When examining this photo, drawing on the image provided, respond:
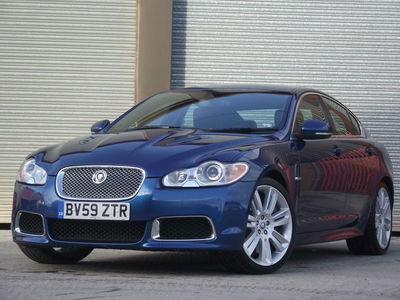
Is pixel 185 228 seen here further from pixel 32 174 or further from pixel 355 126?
pixel 355 126

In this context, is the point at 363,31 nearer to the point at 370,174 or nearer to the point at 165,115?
the point at 370,174

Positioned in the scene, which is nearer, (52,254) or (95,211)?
(95,211)

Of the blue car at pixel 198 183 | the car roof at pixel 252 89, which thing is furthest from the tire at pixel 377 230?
the car roof at pixel 252 89

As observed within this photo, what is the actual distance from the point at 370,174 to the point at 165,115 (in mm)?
2083

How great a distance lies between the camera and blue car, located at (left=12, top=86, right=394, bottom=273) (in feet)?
24.0

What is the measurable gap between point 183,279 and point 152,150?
3.20ft

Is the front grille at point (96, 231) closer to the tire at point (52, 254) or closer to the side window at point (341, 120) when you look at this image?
the tire at point (52, 254)

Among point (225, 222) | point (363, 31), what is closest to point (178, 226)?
point (225, 222)

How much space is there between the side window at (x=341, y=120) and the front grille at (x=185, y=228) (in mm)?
2533

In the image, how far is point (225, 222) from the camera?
7.30 meters

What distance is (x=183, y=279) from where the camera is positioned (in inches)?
282

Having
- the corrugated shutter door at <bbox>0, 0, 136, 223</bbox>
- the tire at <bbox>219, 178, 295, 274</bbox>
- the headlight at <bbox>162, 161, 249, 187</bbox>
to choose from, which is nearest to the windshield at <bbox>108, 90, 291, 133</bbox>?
the tire at <bbox>219, 178, 295, 274</bbox>

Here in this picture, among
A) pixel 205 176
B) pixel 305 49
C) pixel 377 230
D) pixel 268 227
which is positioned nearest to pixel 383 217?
pixel 377 230

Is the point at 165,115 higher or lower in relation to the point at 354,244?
higher
